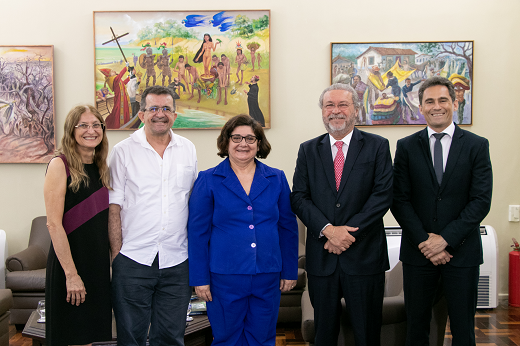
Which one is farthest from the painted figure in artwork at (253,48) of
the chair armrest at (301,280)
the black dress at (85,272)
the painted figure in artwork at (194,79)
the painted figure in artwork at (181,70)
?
the black dress at (85,272)

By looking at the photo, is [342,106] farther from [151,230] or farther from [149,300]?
[149,300]

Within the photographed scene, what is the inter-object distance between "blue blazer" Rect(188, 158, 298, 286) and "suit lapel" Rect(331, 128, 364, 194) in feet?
1.04

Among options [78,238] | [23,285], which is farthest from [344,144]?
[23,285]

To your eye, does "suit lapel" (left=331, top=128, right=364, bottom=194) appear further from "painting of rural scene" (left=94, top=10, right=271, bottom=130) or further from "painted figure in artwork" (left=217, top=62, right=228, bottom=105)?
"painted figure in artwork" (left=217, top=62, right=228, bottom=105)

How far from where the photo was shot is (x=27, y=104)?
407cm

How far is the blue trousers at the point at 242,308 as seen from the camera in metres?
1.92

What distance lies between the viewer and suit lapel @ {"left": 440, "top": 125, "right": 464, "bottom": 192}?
2088mm

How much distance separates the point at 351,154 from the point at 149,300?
4.25ft

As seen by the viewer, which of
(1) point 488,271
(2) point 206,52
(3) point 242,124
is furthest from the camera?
(2) point 206,52

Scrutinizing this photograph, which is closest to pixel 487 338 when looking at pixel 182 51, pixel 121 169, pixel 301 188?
pixel 301 188

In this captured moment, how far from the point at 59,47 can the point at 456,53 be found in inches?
161

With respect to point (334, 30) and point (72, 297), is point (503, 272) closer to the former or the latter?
point (334, 30)

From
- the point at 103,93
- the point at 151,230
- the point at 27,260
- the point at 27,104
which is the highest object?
the point at 103,93

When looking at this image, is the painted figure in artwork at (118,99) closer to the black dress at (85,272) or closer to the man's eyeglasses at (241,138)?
the black dress at (85,272)
